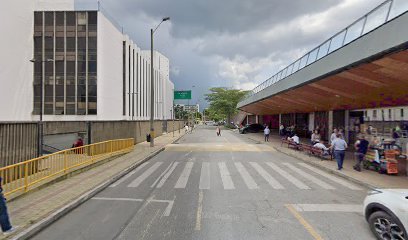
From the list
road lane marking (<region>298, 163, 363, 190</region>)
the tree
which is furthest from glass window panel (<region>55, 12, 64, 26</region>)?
the tree

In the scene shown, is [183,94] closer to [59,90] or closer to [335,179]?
[59,90]

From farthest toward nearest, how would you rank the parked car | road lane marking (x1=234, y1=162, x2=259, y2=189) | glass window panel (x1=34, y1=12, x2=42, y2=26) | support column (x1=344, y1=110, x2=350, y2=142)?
1. the parked car
2. glass window panel (x1=34, y1=12, x2=42, y2=26)
3. support column (x1=344, y1=110, x2=350, y2=142)
4. road lane marking (x1=234, y1=162, x2=259, y2=189)

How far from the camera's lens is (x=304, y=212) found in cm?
717

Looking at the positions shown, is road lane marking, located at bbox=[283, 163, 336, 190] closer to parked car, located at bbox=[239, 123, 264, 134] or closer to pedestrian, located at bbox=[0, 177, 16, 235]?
pedestrian, located at bbox=[0, 177, 16, 235]

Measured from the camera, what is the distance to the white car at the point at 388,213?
4945 mm

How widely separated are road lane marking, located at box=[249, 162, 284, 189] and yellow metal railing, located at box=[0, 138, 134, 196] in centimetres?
749

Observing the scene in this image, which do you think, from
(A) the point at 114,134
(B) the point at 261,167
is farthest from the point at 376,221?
(A) the point at 114,134

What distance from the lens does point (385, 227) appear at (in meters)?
5.32

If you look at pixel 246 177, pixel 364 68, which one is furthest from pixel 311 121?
pixel 246 177

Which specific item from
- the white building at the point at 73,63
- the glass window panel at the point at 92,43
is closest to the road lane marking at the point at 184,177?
the white building at the point at 73,63

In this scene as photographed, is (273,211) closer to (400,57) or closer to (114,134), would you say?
(400,57)

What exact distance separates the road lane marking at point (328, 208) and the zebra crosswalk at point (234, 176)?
204 cm

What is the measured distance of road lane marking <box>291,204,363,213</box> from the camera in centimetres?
734

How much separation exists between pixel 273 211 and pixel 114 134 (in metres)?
→ 16.8
